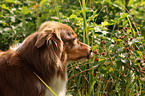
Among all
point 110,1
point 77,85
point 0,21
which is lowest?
point 77,85

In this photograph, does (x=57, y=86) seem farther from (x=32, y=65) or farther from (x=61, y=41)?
(x=61, y=41)

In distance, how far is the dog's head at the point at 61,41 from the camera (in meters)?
2.34

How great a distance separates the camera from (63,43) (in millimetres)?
2633

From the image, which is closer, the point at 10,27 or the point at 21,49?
the point at 21,49

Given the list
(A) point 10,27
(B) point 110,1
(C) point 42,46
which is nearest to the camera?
(C) point 42,46

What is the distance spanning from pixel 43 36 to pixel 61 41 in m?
0.27

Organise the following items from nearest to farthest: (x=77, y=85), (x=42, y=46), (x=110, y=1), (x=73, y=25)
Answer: (x=42, y=46)
(x=77, y=85)
(x=73, y=25)
(x=110, y=1)

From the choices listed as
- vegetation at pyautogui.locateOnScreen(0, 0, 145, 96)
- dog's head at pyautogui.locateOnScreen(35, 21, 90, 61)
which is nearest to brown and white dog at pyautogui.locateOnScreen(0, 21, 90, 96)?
dog's head at pyautogui.locateOnScreen(35, 21, 90, 61)

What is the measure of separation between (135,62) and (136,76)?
1.41ft

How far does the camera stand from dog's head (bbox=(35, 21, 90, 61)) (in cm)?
234

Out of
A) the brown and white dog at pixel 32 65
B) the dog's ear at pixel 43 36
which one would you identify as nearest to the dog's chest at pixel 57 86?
the brown and white dog at pixel 32 65

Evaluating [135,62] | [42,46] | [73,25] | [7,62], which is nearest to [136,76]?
[135,62]

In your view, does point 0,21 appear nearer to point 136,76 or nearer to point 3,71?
point 3,71

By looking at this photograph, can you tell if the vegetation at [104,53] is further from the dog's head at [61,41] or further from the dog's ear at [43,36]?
the dog's ear at [43,36]
